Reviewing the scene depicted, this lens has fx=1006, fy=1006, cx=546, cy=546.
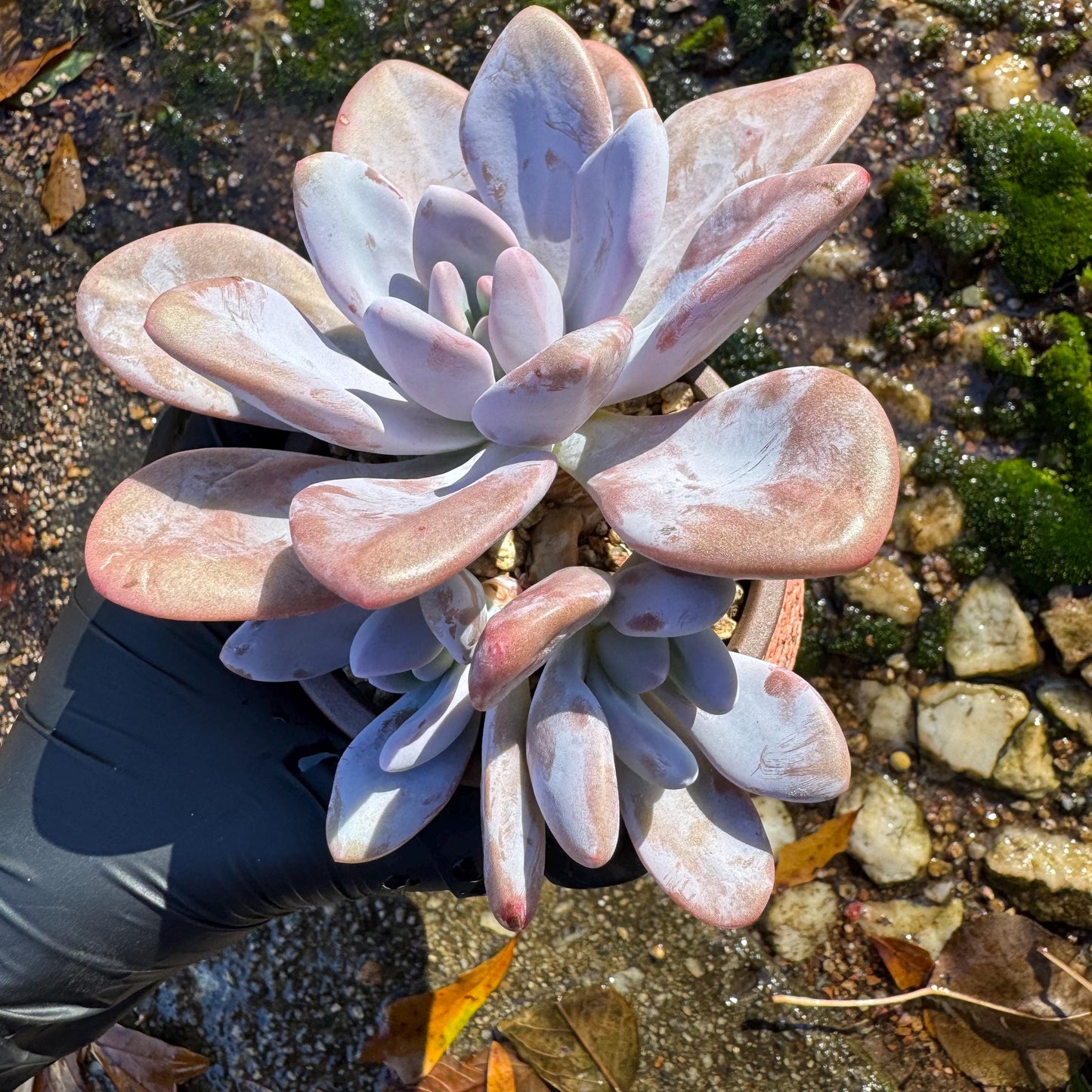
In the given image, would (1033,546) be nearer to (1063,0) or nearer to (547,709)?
(1063,0)

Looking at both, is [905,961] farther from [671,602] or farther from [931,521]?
[671,602]

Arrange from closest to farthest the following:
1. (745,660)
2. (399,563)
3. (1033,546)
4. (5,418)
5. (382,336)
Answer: (399,563) → (382,336) → (745,660) → (1033,546) → (5,418)

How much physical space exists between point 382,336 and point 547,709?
1.08 feet

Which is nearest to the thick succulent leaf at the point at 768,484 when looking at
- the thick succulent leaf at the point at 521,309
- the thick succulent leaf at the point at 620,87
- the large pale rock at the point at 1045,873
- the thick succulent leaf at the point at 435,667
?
the thick succulent leaf at the point at 521,309

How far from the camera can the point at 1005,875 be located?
1.64m

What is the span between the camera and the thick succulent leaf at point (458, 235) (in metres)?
A: 0.82

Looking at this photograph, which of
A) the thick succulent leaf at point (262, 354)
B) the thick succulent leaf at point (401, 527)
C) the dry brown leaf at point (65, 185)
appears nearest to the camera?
the thick succulent leaf at point (401, 527)

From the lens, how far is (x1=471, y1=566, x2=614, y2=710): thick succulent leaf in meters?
0.69

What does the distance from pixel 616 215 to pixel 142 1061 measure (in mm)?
1759

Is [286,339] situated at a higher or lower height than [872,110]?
higher

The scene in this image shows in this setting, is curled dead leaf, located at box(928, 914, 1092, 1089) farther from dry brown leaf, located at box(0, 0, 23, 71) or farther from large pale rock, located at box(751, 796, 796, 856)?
dry brown leaf, located at box(0, 0, 23, 71)

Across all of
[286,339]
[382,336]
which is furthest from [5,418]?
[382,336]

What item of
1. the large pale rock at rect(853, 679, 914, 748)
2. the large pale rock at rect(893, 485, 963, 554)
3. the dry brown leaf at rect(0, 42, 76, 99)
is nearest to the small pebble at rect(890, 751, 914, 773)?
the large pale rock at rect(853, 679, 914, 748)

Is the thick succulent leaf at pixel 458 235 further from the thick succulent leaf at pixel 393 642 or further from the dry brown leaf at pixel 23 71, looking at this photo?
the dry brown leaf at pixel 23 71
